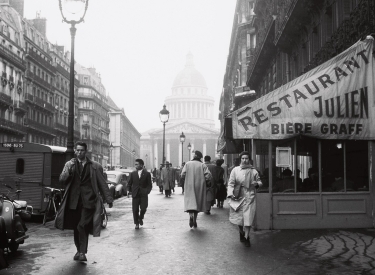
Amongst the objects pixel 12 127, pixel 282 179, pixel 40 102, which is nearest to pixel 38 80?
pixel 40 102

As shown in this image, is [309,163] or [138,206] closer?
A: [138,206]

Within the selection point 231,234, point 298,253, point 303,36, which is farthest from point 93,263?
point 303,36

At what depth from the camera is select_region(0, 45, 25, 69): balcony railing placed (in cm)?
4897

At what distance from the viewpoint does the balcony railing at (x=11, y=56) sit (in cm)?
4897

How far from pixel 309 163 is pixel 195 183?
10.5 ft

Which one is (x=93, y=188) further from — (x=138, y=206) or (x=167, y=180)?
(x=167, y=180)

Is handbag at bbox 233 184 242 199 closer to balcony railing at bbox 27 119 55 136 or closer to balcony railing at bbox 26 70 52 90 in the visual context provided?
balcony railing at bbox 27 119 55 136

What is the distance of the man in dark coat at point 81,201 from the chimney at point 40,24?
2394 inches

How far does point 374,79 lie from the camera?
12.4 metres

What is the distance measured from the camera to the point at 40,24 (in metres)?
66.9

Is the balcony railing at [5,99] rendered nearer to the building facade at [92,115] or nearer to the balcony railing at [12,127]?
the balcony railing at [12,127]

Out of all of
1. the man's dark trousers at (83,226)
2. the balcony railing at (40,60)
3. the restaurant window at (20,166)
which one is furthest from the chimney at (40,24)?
the man's dark trousers at (83,226)

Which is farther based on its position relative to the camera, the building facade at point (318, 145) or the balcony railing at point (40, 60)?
the balcony railing at point (40, 60)

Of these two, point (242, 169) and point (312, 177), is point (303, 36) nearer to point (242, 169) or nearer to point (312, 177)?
point (312, 177)
